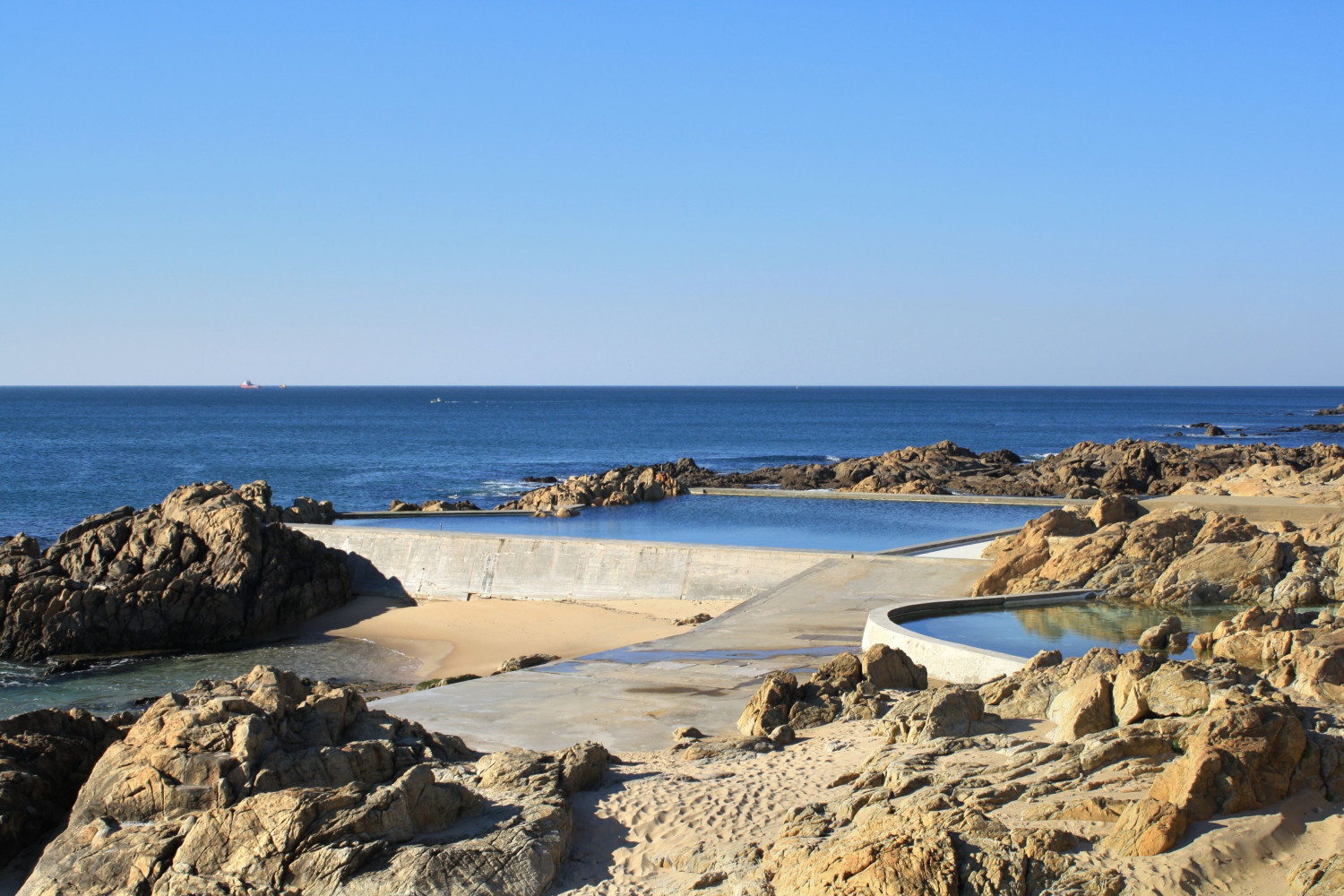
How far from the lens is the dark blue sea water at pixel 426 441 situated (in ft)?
167

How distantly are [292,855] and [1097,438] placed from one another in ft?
281

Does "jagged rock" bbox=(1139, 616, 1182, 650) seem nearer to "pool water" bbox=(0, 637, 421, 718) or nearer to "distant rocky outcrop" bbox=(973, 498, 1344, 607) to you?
"distant rocky outcrop" bbox=(973, 498, 1344, 607)

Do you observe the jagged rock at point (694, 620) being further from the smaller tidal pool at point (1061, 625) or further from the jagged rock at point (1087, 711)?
the jagged rock at point (1087, 711)

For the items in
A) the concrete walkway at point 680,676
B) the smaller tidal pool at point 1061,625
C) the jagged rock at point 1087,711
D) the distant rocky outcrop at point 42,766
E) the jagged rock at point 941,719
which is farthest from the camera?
the smaller tidal pool at point 1061,625

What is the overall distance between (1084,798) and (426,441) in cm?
7918

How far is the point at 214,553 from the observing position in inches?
856

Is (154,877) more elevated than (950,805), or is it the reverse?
(950,805)

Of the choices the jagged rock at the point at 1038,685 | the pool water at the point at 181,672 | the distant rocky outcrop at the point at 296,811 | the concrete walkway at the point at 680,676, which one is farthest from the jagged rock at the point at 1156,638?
the pool water at the point at 181,672

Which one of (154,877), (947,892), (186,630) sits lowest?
(186,630)

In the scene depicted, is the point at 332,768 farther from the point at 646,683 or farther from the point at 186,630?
the point at 186,630

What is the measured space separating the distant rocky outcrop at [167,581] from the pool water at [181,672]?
A: 2.50 feet

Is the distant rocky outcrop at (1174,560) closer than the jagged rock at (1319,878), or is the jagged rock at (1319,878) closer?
the jagged rock at (1319,878)

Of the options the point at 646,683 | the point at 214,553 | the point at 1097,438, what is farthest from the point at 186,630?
the point at 1097,438

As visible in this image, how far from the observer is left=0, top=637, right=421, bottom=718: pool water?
55.1ft
